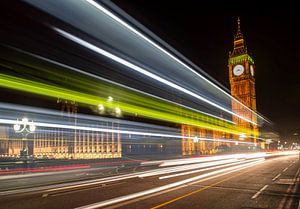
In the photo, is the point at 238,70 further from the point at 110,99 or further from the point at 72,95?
the point at 72,95

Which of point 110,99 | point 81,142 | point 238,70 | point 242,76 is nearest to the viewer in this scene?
point 110,99

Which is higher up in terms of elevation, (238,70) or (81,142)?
(238,70)

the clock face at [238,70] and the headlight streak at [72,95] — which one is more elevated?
the clock face at [238,70]

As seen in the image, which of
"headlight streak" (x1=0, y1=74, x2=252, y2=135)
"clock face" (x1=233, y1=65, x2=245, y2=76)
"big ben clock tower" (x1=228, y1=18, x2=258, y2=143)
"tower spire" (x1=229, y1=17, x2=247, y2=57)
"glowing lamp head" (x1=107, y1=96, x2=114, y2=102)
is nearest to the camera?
"headlight streak" (x1=0, y1=74, x2=252, y2=135)

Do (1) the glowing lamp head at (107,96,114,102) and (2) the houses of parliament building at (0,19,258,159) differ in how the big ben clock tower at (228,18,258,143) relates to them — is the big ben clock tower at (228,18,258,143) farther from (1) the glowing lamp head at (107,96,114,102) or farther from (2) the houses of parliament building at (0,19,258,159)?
(1) the glowing lamp head at (107,96,114,102)

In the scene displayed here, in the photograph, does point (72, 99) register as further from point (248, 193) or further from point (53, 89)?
point (248, 193)

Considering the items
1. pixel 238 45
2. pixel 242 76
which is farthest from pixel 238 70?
pixel 238 45

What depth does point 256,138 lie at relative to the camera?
79.5 meters

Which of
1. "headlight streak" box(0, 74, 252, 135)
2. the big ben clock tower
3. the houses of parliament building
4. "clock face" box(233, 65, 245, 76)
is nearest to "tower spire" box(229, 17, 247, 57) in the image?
the big ben clock tower

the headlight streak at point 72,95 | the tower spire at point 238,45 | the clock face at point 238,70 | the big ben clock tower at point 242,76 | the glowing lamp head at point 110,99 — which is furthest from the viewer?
the tower spire at point 238,45

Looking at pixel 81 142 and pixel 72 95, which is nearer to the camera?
pixel 72 95

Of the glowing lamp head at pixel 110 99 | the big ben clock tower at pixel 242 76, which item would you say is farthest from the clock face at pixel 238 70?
the glowing lamp head at pixel 110 99

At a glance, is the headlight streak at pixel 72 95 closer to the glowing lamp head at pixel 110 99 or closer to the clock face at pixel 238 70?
the glowing lamp head at pixel 110 99

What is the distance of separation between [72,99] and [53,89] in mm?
1453
